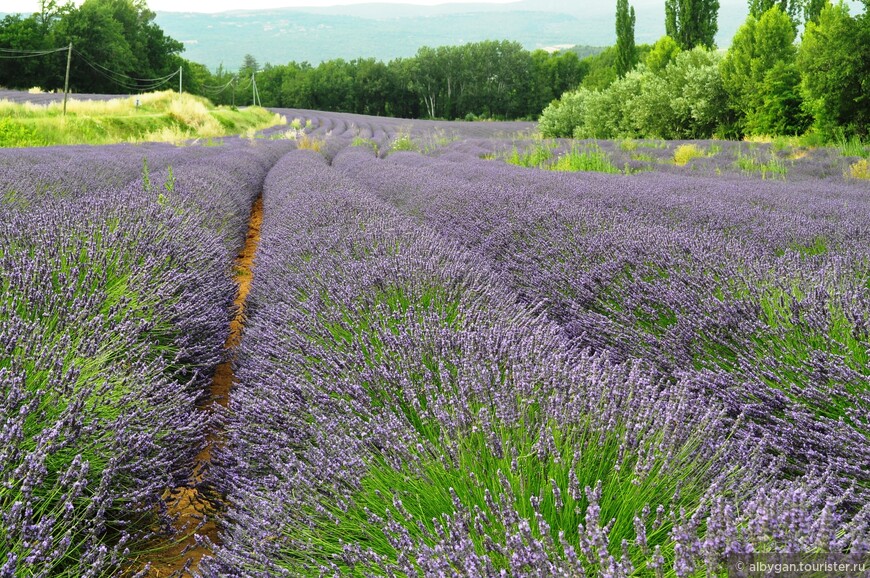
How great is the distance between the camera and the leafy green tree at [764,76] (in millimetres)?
14266

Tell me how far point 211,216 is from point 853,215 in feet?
15.5

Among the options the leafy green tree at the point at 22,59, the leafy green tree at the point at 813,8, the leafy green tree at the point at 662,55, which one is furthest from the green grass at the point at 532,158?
the leafy green tree at the point at 22,59

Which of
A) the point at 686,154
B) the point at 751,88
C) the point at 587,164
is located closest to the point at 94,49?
the point at 751,88

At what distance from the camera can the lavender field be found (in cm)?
110

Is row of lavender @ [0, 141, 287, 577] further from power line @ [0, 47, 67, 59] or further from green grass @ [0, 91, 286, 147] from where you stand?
power line @ [0, 47, 67, 59]

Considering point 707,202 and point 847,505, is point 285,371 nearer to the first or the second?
point 847,505

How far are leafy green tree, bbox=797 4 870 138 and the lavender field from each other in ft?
30.9

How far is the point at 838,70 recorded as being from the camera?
36.2 ft

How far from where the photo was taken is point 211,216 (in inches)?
183

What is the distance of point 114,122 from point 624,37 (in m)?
21.0

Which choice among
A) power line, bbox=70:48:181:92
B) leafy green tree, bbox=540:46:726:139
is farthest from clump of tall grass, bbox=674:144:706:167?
power line, bbox=70:48:181:92

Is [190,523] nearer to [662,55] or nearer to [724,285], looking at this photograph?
[724,285]

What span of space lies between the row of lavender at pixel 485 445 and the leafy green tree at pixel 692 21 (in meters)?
23.3

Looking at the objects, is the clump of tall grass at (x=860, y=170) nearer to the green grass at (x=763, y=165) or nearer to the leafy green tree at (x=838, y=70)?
the green grass at (x=763, y=165)
